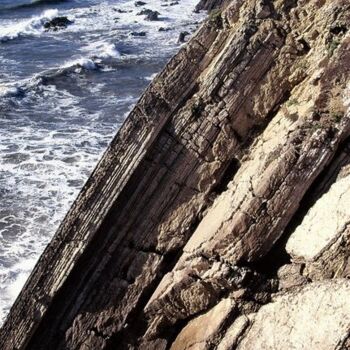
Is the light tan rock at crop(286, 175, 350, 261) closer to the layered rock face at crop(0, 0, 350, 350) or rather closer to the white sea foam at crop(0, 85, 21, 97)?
the layered rock face at crop(0, 0, 350, 350)

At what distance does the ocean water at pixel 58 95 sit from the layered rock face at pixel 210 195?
5.82 m

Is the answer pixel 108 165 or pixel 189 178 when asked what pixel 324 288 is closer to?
pixel 189 178

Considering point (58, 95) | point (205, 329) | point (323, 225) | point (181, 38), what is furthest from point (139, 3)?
point (323, 225)

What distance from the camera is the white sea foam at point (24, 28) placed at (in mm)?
35141

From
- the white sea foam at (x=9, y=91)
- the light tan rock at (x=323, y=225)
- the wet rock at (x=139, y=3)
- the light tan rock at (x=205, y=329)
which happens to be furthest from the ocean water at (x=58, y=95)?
the light tan rock at (x=323, y=225)

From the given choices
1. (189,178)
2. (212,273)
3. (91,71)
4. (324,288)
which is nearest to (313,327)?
(324,288)

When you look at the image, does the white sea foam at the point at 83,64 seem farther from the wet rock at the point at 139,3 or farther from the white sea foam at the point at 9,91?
the wet rock at the point at 139,3

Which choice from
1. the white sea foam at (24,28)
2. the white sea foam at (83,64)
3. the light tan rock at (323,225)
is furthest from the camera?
the white sea foam at (24,28)

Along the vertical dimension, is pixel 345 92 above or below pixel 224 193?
above

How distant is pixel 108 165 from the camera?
289 inches

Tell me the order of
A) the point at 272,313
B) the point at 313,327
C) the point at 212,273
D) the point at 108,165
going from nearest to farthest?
1. the point at 313,327
2. the point at 272,313
3. the point at 212,273
4. the point at 108,165

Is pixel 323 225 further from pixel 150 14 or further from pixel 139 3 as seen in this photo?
pixel 139 3

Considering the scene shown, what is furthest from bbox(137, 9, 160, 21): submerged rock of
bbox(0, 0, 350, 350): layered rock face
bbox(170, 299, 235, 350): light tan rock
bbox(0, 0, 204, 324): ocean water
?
bbox(170, 299, 235, 350): light tan rock

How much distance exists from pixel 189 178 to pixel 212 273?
1.26 metres
